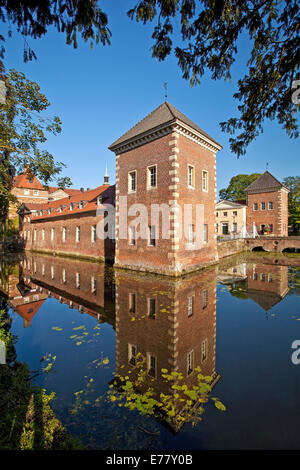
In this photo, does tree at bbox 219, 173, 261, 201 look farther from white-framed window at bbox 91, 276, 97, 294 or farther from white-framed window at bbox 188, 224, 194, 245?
white-framed window at bbox 91, 276, 97, 294

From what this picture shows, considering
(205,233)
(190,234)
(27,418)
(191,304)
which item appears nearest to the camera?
(27,418)

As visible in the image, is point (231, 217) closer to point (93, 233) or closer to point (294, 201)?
point (294, 201)

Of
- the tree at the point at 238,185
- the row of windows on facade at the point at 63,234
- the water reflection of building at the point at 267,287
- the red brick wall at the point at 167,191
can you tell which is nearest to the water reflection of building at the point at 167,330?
the water reflection of building at the point at 267,287

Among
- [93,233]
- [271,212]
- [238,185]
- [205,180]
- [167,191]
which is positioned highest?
[238,185]

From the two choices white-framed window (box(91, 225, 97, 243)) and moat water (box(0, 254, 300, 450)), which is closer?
moat water (box(0, 254, 300, 450))

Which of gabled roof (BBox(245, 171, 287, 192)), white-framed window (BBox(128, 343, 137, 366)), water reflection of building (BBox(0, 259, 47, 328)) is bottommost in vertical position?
water reflection of building (BBox(0, 259, 47, 328))

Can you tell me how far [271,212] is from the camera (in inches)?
1239

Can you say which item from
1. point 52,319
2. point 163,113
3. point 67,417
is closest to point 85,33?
point 67,417

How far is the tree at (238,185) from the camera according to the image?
56628 mm

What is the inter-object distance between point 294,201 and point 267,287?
35917mm

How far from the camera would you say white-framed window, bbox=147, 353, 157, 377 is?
159 inches

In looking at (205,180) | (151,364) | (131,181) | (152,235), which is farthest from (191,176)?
(151,364)

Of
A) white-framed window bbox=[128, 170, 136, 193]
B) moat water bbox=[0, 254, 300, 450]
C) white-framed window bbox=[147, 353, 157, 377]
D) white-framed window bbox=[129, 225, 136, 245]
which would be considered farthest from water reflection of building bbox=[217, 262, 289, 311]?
white-framed window bbox=[128, 170, 136, 193]

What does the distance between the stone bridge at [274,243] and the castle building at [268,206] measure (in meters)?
6.94
